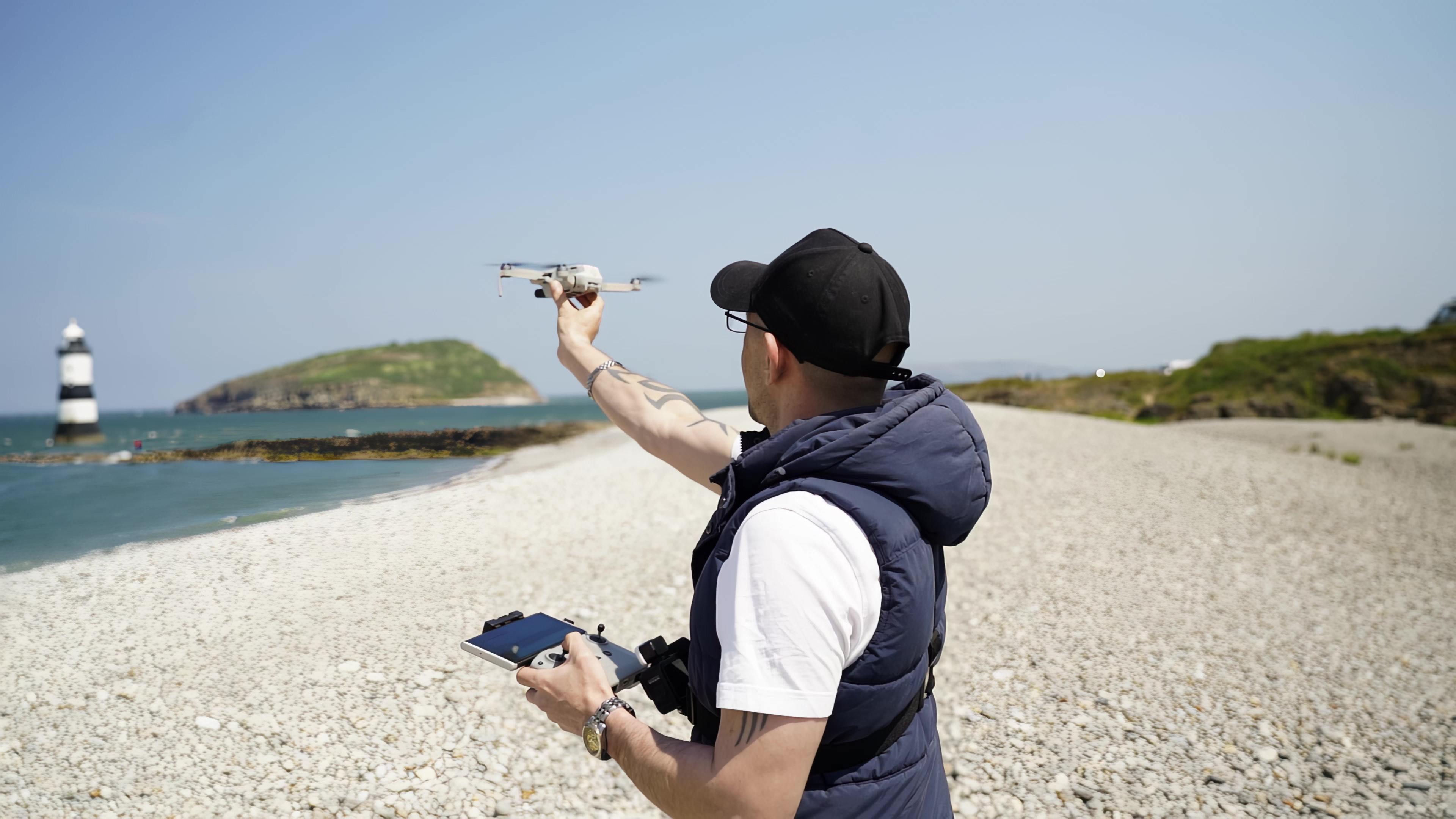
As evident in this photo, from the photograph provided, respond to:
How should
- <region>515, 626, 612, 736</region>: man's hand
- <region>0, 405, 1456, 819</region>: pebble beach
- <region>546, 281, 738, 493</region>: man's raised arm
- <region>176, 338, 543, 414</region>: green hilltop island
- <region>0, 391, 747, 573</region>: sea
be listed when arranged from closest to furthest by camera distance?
<region>515, 626, 612, 736</region>: man's hand, <region>546, 281, 738, 493</region>: man's raised arm, <region>0, 391, 747, 573</region>: sea, <region>0, 405, 1456, 819</region>: pebble beach, <region>176, 338, 543, 414</region>: green hilltop island

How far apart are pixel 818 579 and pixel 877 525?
183 millimetres

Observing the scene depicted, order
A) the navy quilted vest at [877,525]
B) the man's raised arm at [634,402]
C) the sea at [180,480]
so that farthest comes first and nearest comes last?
the sea at [180,480] < the man's raised arm at [634,402] < the navy quilted vest at [877,525]

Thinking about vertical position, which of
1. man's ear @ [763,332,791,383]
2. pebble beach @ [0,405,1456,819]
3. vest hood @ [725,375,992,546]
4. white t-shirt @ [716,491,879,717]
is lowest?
→ pebble beach @ [0,405,1456,819]

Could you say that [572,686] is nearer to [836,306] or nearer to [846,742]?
[846,742]

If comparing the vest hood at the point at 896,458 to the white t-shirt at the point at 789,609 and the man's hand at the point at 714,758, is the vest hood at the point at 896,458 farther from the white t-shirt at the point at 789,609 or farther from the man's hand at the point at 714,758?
the man's hand at the point at 714,758

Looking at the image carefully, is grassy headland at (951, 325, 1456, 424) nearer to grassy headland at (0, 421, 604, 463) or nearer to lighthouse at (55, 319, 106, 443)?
grassy headland at (0, 421, 604, 463)

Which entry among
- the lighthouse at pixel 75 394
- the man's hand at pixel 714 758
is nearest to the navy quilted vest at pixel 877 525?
the man's hand at pixel 714 758

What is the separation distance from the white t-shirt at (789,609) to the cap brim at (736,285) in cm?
71

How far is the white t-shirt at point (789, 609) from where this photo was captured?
57.6 inches

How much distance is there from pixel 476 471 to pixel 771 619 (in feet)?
10.8

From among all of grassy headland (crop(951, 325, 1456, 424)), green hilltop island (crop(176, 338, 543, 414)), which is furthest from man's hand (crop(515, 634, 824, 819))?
grassy headland (crop(951, 325, 1456, 424))

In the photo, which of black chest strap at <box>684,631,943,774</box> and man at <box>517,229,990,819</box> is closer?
man at <box>517,229,990,819</box>

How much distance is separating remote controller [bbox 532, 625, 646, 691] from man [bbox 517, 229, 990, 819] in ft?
0.13

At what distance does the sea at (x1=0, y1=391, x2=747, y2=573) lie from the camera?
3232 mm
